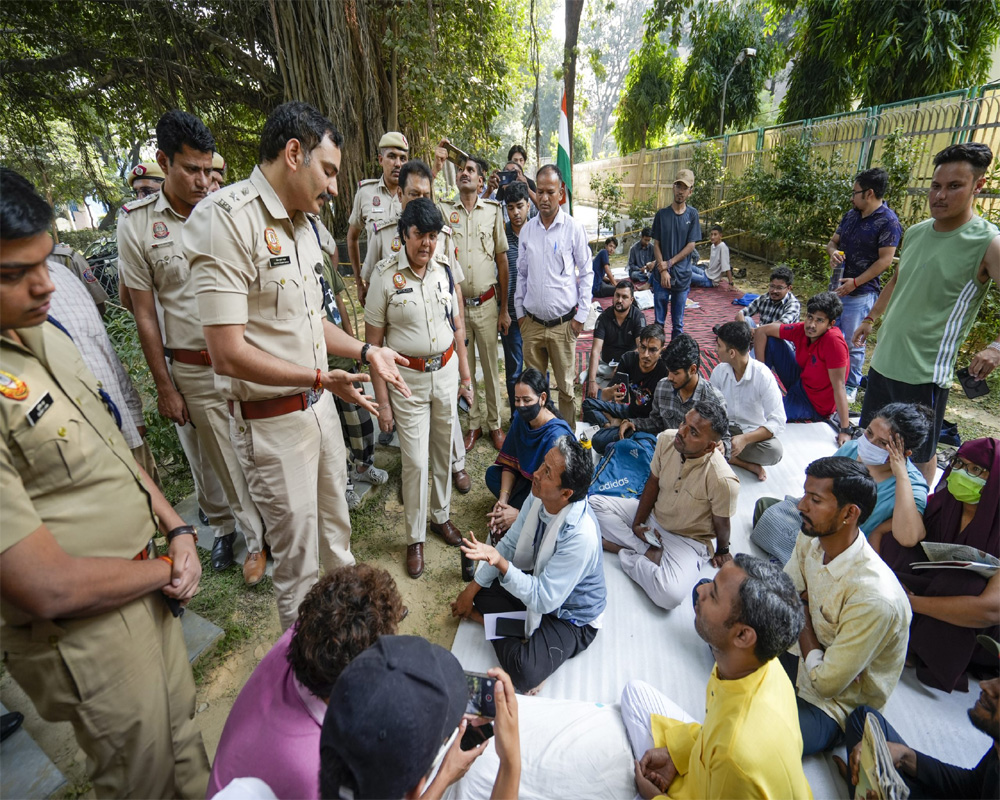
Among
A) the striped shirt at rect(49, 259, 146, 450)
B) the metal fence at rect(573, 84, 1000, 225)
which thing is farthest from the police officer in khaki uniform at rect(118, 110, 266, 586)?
the metal fence at rect(573, 84, 1000, 225)

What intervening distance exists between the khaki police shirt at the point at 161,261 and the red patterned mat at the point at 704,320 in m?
3.65

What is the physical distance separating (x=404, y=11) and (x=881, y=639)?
7.67 metres

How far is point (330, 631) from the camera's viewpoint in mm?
1215

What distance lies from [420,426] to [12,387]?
1989 millimetres

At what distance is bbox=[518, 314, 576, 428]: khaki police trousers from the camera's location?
13.5ft

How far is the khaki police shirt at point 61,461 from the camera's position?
3.48 ft

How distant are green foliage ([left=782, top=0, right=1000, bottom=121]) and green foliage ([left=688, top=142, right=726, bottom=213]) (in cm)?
216

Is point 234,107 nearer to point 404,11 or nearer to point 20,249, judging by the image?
point 404,11

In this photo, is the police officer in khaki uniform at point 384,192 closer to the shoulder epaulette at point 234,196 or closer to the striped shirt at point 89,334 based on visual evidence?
the striped shirt at point 89,334

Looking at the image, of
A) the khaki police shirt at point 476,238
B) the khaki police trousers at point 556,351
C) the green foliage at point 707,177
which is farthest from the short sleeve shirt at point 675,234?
the green foliage at point 707,177

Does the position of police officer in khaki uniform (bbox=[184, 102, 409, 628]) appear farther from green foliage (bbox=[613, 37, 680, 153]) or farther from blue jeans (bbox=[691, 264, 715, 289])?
green foliage (bbox=[613, 37, 680, 153])

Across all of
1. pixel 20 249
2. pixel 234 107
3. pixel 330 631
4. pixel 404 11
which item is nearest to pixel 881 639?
pixel 330 631

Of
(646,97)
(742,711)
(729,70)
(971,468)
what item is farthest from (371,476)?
(646,97)

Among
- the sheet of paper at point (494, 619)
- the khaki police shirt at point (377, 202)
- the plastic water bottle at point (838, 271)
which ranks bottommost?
the sheet of paper at point (494, 619)
